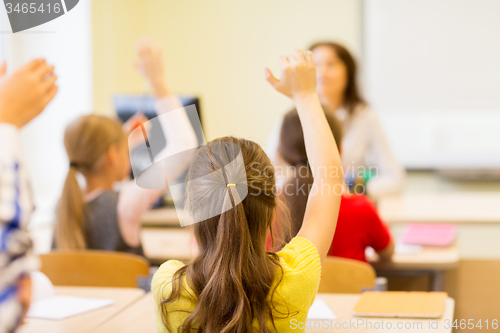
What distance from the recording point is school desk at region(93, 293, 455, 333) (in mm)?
963

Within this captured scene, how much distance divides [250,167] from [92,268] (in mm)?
795

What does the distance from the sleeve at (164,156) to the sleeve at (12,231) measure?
1.22ft

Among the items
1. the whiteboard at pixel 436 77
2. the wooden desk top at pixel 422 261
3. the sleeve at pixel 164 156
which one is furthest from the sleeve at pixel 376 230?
the whiteboard at pixel 436 77

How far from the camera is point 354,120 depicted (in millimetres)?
2299

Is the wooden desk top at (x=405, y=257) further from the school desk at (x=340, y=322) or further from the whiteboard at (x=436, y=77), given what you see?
the whiteboard at (x=436, y=77)

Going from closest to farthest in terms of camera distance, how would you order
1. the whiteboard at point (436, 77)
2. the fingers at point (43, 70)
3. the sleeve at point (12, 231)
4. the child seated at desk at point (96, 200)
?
the sleeve at point (12, 231) → the fingers at point (43, 70) → the child seated at desk at point (96, 200) → the whiteboard at point (436, 77)

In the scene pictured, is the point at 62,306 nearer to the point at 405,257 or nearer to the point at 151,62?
the point at 151,62

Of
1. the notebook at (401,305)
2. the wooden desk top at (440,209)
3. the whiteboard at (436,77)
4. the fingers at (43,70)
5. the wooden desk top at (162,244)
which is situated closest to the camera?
the fingers at (43,70)

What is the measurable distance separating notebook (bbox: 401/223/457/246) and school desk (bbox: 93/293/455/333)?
0.79 meters

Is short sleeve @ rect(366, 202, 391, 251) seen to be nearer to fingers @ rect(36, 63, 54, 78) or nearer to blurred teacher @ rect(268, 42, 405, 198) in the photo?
blurred teacher @ rect(268, 42, 405, 198)

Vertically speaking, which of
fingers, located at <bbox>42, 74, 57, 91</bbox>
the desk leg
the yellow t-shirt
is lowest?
the desk leg

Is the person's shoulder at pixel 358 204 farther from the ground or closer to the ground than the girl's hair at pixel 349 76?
closer to the ground

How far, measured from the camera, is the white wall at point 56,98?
2701mm

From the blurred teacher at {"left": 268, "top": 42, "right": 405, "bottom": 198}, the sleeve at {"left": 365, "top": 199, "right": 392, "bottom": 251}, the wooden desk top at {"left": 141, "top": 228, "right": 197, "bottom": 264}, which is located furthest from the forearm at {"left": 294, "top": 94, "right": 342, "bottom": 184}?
the blurred teacher at {"left": 268, "top": 42, "right": 405, "bottom": 198}
